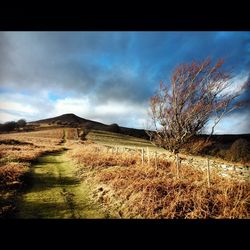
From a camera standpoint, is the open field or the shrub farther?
the shrub

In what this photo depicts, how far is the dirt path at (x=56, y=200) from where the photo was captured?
18.2 ft

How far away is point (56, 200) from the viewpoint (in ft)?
21.5

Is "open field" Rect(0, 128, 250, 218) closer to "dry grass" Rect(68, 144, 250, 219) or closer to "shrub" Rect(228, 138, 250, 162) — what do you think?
"dry grass" Rect(68, 144, 250, 219)

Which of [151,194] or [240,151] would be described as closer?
[151,194]

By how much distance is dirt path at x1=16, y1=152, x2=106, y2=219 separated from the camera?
5535 millimetres

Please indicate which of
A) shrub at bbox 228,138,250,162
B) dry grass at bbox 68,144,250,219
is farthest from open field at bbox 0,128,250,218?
shrub at bbox 228,138,250,162

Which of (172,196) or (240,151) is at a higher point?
(240,151)

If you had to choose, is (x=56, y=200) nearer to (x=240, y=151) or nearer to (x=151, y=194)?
(x=151, y=194)

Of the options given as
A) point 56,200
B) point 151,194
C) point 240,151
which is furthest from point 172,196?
point 240,151

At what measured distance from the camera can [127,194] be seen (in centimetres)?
650

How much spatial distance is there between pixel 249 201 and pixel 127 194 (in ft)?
10.7

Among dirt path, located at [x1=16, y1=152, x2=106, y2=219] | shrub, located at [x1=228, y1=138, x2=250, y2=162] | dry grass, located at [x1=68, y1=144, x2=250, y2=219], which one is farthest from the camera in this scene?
shrub, located at [x1=228, y1=138, x2=250, y2=162]
